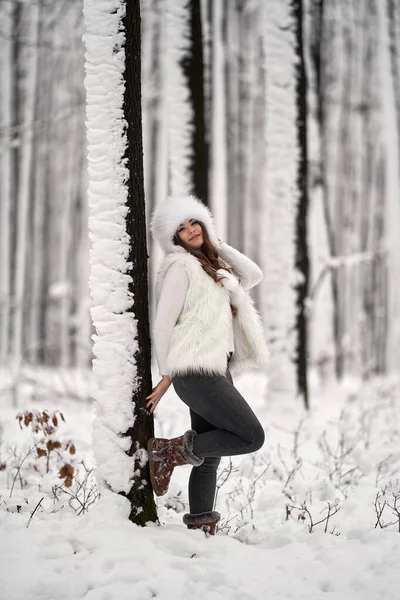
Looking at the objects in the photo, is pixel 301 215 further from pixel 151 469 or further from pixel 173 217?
pixel 151 469

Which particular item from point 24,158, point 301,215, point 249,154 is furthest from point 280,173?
point 249,154

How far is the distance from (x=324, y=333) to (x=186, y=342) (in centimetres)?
1177

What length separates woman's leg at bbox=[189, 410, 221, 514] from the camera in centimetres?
318

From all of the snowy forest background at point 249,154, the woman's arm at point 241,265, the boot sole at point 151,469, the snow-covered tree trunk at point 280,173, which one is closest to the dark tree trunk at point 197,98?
the snowy forest background at point 249,154

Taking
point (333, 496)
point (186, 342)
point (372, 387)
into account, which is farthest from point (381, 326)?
point (186, 342)

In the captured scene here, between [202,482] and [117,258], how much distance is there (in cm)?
151

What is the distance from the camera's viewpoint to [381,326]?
54.9 ft

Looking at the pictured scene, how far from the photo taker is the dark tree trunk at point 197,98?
6398 mm

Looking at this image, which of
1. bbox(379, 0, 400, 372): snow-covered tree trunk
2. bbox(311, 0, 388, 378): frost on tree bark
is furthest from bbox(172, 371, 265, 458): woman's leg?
bbox(379, 0, 400, 372): snow-covered tree trunk

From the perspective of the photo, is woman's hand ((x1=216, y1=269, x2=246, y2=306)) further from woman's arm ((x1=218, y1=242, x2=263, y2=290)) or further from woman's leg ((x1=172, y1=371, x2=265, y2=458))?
woman's leg ((x1=172, y1=371, x2=265, y2=458))

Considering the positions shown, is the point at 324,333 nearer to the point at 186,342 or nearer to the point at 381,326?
the point at 381,326

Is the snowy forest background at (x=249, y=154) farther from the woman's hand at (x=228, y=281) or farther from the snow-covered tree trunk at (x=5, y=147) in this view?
the woman's hand at (x=228, y=281)

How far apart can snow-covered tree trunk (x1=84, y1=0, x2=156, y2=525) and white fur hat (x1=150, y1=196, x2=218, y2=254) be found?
186 millimetres

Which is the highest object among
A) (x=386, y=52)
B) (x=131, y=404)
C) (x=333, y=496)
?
(x=386, y=52)
